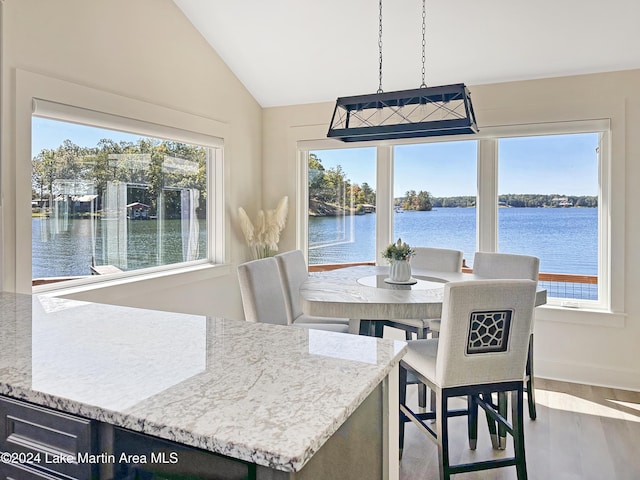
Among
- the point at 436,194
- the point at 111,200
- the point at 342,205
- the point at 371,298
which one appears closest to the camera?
the point at 371,298

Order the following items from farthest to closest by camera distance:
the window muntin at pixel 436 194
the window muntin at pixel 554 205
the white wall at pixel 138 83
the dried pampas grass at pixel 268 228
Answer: the dried pampas grass at pixel 268 228 < the window muntin at pixel 436 194 < the window muntin at pixel 554 205 < the white wall at pixel 138 83

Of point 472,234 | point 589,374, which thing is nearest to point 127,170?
point 472,234

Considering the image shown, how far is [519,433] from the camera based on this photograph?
2160 millimetres

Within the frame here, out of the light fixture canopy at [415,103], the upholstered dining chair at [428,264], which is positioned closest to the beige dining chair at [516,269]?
the upholstered dining chair at [428,264]

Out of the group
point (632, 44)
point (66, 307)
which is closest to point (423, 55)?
point (632, 44)

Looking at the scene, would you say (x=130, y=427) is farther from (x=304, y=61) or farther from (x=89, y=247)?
(x=304, y=61)

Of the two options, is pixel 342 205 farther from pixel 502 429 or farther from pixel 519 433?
pixel 519 433

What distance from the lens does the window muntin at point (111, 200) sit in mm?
2793

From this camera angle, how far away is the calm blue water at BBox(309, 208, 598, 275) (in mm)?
3760

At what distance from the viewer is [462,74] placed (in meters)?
3.81

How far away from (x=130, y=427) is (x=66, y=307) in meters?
1.11

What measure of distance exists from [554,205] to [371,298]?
2.21m

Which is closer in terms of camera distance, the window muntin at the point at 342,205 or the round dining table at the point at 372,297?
A: the round dining table at the point at 372,297

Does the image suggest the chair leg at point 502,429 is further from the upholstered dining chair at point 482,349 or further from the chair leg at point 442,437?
the chair leg at point 442,437
